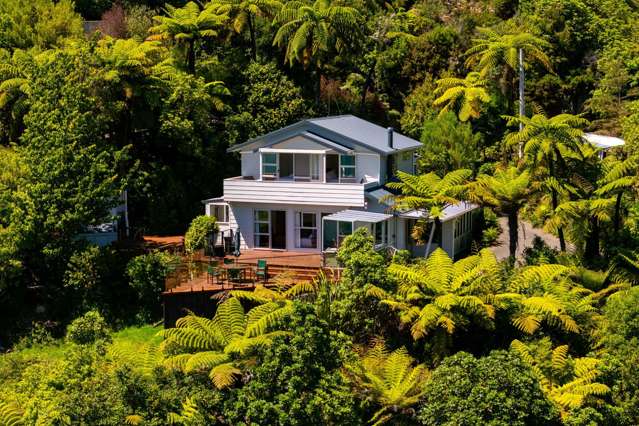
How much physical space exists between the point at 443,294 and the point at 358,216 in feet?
26.1

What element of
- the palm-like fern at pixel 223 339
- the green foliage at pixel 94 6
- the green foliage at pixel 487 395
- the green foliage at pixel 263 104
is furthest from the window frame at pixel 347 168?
the green foliage at pixel 94 6

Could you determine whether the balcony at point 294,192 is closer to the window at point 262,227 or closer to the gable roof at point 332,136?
the window at point 262,227

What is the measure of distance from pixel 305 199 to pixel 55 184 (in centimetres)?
881

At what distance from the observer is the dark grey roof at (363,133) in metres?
35.5

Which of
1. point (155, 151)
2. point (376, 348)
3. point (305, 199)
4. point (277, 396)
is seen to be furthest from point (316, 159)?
point (277, 396)

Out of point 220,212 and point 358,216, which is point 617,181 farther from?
point 220,212

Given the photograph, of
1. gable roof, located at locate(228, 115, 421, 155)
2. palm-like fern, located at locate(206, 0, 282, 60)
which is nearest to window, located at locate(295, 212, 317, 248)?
gable roof, located at locate(228, 115, 421, 155)

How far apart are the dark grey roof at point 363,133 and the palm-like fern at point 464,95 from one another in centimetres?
470

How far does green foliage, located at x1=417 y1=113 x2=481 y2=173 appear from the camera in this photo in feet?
131

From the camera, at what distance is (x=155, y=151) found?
39.8 meters

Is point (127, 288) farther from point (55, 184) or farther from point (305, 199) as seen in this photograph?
point (305, 199)

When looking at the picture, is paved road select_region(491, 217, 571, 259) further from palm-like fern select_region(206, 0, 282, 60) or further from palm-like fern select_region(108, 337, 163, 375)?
palm-like fern select_region(206, 0, 282, 60)

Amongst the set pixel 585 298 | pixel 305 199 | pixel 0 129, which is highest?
pixel 0 129

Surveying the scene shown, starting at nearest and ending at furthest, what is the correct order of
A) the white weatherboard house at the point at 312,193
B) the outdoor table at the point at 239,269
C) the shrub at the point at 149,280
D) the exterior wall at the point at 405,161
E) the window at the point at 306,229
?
the outdoor table at the point at 239,269 < the shrub at the point at 149,280 < the white weatherboard house at the point at 312,193 < the window at the point at 306,229 < the exterior wall at the point at 405,161
